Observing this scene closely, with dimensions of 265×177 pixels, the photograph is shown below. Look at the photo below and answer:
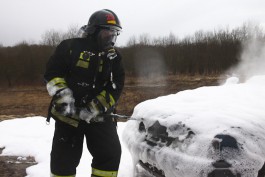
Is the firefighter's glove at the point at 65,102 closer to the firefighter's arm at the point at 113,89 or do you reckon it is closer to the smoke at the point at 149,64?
the firefighter's arm at the point at 113,89

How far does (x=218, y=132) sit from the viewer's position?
9.31 feet

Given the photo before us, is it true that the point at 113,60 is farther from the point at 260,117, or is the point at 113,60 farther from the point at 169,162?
the point at 260,117

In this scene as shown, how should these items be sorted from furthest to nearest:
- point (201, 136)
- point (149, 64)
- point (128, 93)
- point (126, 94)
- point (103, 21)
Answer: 1. point (149, 64)
2. point (128, 93)
3. point (126, 94)
4. point (103, 21)
5. point (201, 136)

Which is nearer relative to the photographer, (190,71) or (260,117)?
(260,117)

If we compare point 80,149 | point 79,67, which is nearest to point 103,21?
point 79,67

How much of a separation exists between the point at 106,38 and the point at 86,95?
57 centimetres


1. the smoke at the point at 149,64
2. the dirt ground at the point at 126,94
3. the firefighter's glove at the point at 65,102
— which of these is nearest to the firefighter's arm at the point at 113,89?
the firefighter's glove at the point at 65,102

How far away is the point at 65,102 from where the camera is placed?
2941mm

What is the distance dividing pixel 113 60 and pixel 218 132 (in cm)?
115

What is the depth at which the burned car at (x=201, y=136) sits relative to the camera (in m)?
2.75

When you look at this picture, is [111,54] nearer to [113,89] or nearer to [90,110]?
[113,89]

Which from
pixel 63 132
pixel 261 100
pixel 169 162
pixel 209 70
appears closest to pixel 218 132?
pixel 169 162

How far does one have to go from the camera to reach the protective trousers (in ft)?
10.0

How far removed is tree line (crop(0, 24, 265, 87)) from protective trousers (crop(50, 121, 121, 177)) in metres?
25.1
